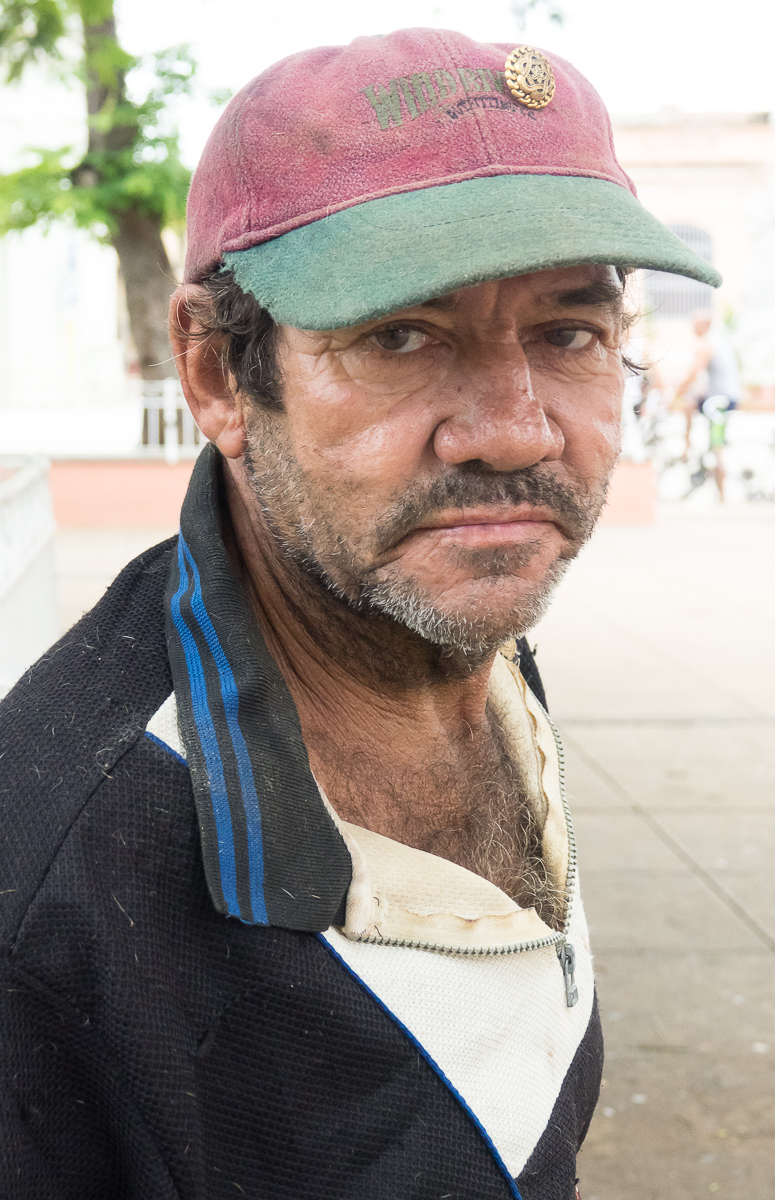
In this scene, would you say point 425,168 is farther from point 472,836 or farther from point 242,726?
A: point 472,836

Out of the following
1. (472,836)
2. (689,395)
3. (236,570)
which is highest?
(236,570)

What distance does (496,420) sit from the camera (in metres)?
1.34

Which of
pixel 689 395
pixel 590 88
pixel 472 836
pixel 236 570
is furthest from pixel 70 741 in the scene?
pixel 689 395

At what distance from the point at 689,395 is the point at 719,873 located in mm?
10700

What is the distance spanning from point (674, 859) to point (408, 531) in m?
3.35

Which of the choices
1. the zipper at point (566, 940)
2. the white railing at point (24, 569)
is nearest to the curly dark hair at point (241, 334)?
the zipper at point (566, 940)

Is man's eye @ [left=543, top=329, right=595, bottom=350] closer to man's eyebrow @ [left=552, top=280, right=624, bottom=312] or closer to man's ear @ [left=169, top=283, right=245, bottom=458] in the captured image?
man's eyebrow @ [left=552, top=280, right=624, bottom=312]

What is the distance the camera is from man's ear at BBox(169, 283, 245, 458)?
1530 millimetres

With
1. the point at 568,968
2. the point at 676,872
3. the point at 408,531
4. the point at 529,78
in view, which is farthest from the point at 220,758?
the point at 676,872

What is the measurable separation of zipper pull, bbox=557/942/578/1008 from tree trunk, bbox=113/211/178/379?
10.5m

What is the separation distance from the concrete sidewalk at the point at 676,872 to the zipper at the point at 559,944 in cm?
150

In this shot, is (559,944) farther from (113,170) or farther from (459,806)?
(113,170)

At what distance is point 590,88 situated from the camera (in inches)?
59.2

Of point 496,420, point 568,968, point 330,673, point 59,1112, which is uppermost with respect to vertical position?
point 496,420
